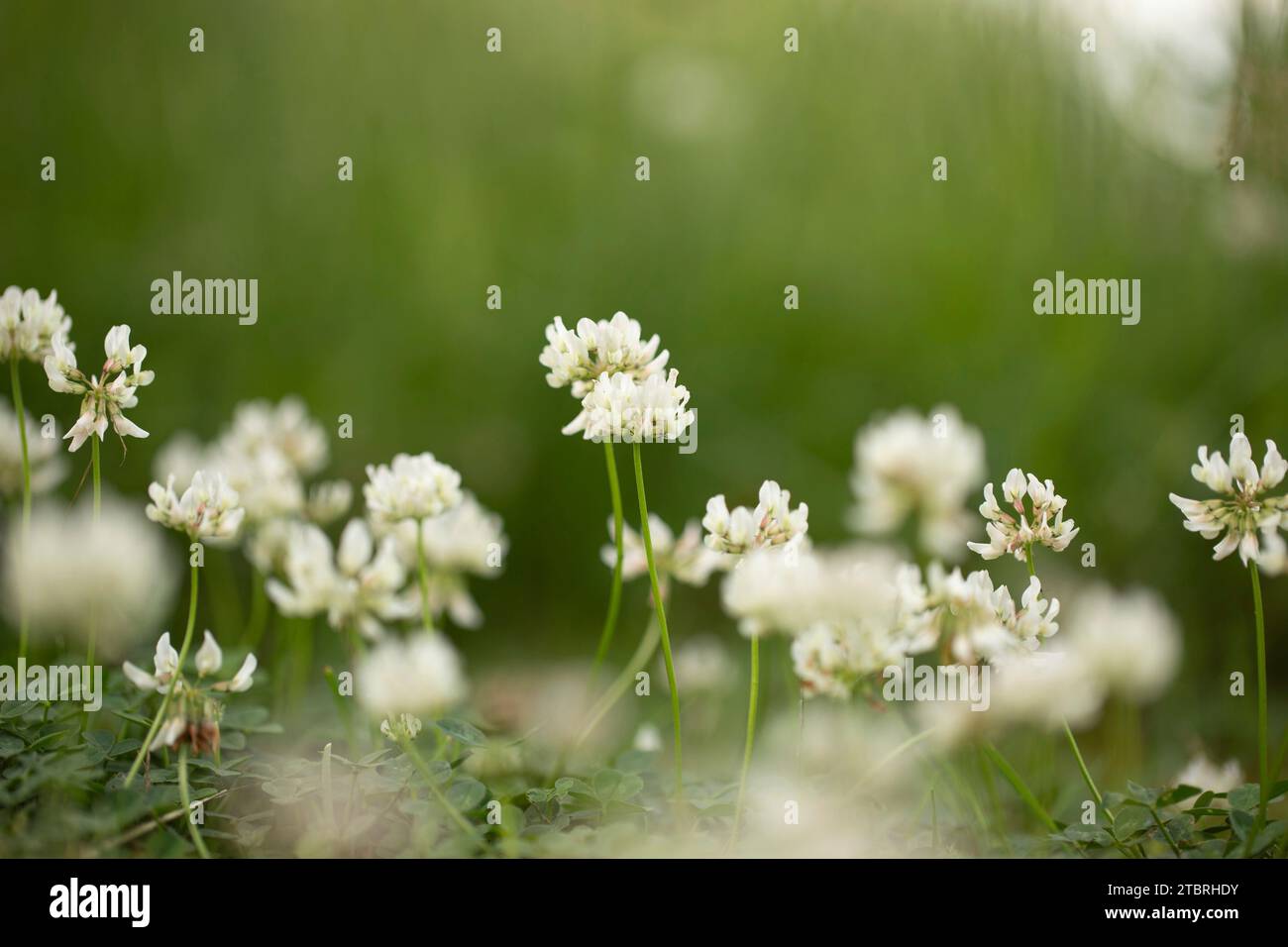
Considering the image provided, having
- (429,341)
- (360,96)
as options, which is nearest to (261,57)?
(360,96)

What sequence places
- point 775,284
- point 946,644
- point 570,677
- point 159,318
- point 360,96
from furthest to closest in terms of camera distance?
point 775,284
point 360,96
point 159,318
point 570,677
point 946,644

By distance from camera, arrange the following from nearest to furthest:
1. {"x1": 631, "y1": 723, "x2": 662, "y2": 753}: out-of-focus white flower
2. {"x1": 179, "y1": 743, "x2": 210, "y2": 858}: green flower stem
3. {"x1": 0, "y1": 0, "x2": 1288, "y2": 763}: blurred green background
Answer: {"x1": 179, "y1": 743, "x2": 210, "y2": 858}: green flower stem < {"x1": 631, "y1": 723, "x2": 662, "y2": 753}: out-of-focus white flower < {"x1": 0, "y1": 0, "x2": 1288, "y2": 763}: blurred green background

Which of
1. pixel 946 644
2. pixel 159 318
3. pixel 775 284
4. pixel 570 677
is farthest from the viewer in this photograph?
pixel 775 284

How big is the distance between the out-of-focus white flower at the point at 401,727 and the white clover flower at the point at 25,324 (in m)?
0.37

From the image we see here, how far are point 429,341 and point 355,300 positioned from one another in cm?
13

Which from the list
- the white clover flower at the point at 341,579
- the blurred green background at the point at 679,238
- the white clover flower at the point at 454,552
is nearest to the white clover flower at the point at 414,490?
the white clover flower at the point at 341,579

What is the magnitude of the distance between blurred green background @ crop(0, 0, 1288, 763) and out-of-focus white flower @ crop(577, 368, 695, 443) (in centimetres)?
73

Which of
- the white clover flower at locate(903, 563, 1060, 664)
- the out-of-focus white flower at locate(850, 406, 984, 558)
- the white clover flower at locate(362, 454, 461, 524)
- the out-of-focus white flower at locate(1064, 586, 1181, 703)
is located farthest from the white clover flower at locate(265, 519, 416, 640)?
the out-of-focus white flower at locate(1064, 586, 1181, 703)

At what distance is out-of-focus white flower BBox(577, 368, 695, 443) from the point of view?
716 millimetres

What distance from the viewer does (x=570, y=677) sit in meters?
1.31

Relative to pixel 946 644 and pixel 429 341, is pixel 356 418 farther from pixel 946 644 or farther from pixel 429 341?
pixel 946 644

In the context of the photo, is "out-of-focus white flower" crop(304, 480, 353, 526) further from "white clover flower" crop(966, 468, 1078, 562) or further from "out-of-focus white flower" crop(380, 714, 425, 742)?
"white clover flower" crop(966, 468, 1078, 562)

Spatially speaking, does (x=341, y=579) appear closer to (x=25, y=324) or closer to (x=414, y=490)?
(x=414, y=490)
